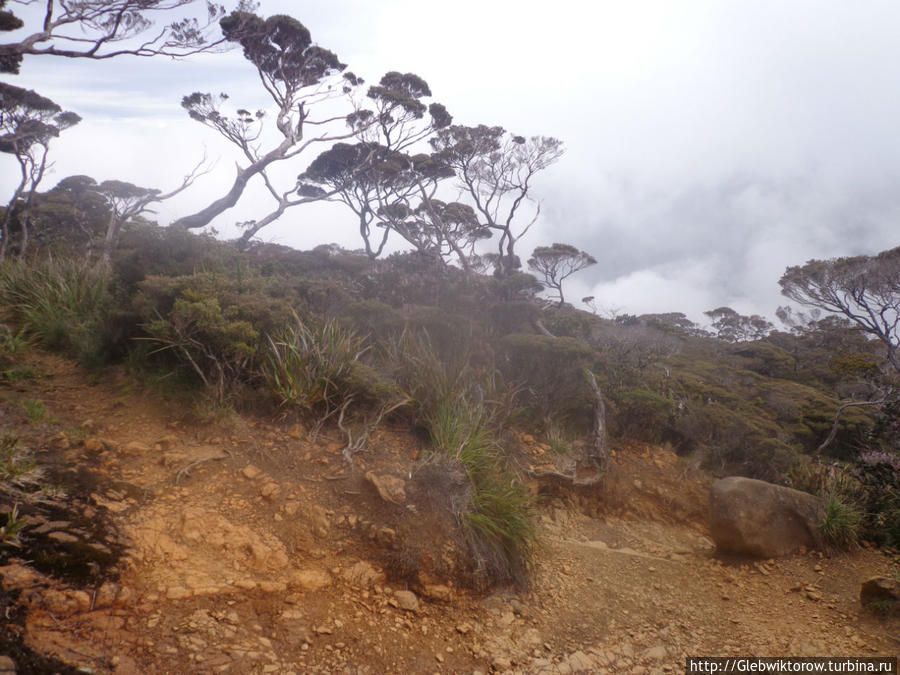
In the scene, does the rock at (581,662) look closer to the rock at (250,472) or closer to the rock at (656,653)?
the rock at (656,653)

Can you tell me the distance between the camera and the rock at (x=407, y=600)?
348 centimetres

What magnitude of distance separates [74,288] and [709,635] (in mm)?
8085

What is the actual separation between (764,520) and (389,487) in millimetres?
4492

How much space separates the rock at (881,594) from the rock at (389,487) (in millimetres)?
4390

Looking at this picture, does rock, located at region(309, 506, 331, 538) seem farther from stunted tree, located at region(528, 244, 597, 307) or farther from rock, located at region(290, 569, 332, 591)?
stunted tree, located at region(528, 244, 597, 307)

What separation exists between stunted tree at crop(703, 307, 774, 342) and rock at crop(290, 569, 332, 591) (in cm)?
2588

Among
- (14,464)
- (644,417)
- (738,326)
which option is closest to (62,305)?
(14,464)

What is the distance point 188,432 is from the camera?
4461mm

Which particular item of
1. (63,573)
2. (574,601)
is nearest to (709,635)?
(574,601)

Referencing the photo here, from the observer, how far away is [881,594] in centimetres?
432

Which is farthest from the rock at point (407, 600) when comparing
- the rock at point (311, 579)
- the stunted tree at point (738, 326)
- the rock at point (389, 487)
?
the stunted tree at point (738, 326)

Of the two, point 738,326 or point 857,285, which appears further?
point 738,326

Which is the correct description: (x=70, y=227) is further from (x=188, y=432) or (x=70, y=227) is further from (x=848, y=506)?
(x=848, y=506)

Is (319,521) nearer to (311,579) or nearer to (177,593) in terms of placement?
(311,579)
